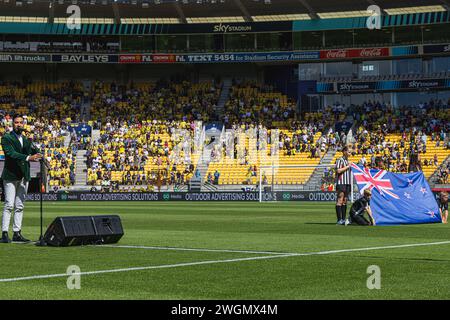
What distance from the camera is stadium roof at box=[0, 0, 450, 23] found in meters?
73.8

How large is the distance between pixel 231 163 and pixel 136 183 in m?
7.15

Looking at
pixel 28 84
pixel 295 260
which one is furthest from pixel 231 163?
pixel 295 260

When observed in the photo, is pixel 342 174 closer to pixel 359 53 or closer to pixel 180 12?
pixel 359 53

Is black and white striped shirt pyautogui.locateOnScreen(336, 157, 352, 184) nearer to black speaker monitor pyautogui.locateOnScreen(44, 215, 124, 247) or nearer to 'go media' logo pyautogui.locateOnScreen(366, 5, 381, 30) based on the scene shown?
black speaker monitor pyautogui.locateOnScreen(44, 215, 124, 247)

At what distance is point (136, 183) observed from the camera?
61.1 meters

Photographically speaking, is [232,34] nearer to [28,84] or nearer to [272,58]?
[272,58]

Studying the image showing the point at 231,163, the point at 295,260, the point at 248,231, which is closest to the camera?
the point at 295,260

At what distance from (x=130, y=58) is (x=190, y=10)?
7.14m

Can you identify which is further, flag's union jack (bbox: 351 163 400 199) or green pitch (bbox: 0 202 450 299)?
flag's union jack (bbox: 351 163 400 199)

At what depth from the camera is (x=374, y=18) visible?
7188cm

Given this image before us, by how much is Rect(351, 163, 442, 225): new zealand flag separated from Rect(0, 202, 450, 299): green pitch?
4275mm

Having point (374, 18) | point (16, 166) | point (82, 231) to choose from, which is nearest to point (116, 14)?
point (374, 18)

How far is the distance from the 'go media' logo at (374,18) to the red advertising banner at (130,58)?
21124 mm

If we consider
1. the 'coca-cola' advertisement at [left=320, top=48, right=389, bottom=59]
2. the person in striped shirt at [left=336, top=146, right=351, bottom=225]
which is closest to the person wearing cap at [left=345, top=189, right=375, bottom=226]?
the person in striped shirt at [left=336, top=146, right=351, bottom=225]
